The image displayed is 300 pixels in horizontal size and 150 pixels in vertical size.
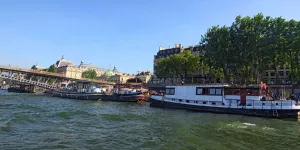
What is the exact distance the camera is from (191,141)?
Result: 16.5 m

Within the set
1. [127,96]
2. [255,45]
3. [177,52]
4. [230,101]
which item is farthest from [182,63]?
[230,101]

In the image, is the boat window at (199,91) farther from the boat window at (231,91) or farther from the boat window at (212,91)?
the boat window at (231,91)

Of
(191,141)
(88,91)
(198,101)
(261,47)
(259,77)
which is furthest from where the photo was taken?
(88,91)

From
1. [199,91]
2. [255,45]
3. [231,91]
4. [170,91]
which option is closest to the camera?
[231,91]

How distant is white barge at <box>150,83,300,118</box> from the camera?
3179 centimetres

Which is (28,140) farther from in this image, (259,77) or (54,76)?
(54,76)

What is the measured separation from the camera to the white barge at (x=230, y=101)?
104 ft

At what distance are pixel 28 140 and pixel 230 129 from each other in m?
15.1

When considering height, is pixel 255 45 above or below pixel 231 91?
above

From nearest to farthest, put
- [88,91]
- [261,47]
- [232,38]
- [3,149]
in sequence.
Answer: [3,149] < [261,47] < [232,38] < [88,91]

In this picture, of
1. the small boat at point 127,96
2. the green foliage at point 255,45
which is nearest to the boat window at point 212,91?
the green foliage at point 255,45

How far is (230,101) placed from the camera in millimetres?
36062

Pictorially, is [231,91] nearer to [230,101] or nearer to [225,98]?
[225,98]

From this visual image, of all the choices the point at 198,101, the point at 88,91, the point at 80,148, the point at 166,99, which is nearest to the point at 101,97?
the point at 88,91
